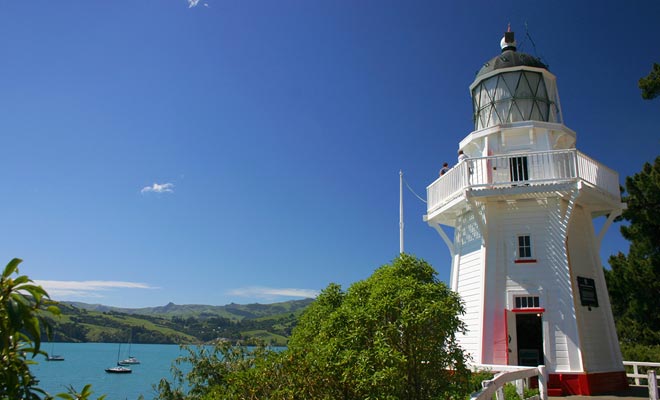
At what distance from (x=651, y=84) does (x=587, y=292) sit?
7.35 meters

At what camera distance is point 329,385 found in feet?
22.5

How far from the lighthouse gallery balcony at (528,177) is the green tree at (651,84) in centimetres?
Result: 312

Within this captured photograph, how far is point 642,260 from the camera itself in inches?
747

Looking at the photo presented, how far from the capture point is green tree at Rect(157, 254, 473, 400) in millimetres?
6512

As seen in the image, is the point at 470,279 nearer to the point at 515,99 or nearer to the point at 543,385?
the point at 543,385

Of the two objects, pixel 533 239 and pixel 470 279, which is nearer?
pixel 533 239

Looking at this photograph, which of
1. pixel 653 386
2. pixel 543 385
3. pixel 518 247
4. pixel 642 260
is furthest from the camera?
pixel 642 260

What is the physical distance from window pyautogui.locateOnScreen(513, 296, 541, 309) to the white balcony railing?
331cm

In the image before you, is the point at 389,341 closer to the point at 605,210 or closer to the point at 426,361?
the point at 426,361

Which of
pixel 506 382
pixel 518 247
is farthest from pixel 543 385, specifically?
pixel 518 247

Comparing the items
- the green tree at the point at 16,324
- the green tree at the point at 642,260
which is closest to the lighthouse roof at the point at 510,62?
the green tree at the point at 642,260

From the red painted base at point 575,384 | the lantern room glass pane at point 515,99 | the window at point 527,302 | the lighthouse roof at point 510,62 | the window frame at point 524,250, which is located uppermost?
the lighthouse roof at point 510,62

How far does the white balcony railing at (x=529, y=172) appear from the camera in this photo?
13.2m

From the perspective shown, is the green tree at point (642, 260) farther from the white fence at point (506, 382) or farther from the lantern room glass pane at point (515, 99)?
the white fence at point (506, 382)
